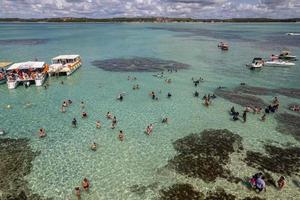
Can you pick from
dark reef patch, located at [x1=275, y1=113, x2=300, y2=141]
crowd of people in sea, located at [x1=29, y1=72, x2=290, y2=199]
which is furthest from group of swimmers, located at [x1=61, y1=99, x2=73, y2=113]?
dark reef patch, located at [x1=275, y1=113, x2=300, y2=141]

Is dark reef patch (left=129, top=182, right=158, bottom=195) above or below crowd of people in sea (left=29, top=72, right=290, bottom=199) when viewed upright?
below

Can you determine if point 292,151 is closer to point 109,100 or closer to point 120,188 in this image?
point 120,188

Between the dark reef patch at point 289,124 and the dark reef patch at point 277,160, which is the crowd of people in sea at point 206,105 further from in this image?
the dark reef patch at point 277,160

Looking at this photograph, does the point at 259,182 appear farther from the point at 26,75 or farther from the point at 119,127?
the point at 26,75

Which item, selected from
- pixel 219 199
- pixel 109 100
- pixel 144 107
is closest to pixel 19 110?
pixel 109 100

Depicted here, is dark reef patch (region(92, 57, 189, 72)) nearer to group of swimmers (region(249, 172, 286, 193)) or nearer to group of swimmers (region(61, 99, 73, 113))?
group of swimmers (region(61, 99, 73, 113))

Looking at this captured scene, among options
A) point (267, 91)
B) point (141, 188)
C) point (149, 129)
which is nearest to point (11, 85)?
point (149, 129)
